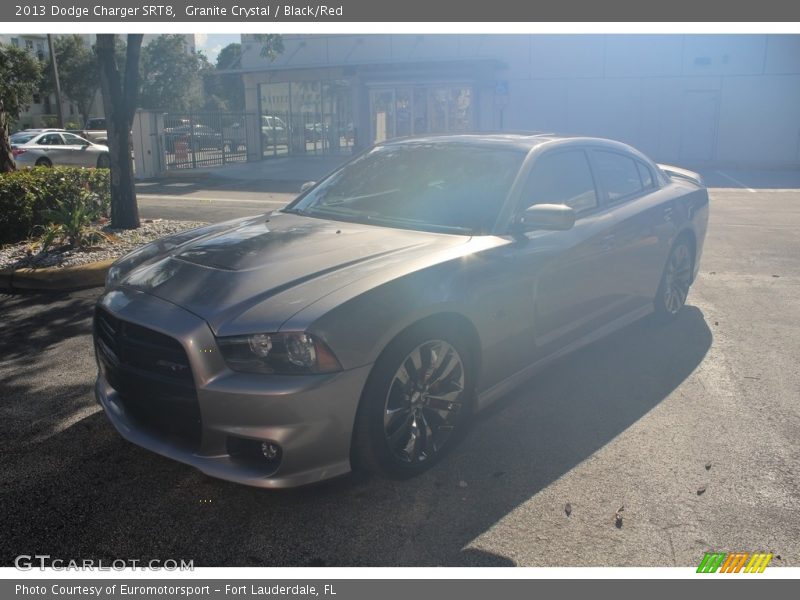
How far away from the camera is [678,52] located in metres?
27.3

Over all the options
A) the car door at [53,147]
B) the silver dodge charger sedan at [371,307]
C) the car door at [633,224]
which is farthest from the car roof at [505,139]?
the car door at [53,147]

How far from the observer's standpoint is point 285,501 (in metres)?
3.44

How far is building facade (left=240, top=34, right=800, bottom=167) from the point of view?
27078 mm

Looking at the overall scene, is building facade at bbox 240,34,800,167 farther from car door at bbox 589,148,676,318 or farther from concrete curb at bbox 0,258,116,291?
car door at bbox 589,148,676,318

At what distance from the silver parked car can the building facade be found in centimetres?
901

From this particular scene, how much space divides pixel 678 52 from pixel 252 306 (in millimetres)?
27999

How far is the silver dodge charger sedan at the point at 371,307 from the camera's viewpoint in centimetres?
314

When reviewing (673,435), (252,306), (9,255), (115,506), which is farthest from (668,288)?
(9,255)

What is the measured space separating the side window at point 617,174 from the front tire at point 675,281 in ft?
2.41

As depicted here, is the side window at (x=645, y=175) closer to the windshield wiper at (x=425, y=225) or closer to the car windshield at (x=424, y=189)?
the car windshield at (x=424, y=189)

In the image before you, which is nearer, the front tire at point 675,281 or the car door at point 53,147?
the front tire at point 675,281

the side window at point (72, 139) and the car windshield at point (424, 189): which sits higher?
the car windshield at point (424, 189)

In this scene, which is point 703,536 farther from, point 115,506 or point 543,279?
point 115,506

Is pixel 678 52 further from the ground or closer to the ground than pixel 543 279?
further from the ground
